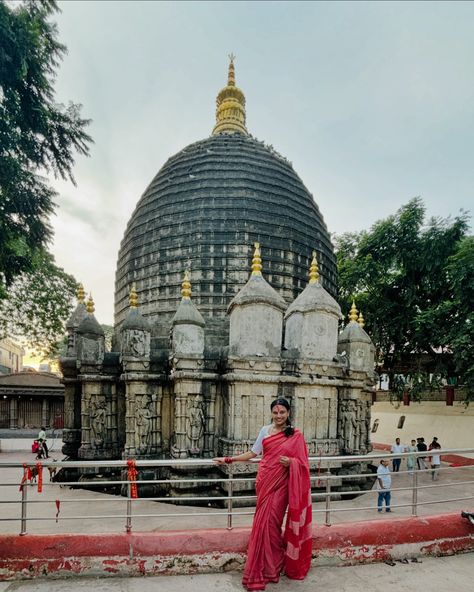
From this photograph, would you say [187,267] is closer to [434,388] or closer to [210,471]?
[210,471]

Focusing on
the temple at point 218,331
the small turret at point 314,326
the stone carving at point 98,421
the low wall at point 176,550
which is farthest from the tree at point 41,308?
the low wall at point 176,550

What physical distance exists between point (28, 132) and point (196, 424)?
7.15 metres

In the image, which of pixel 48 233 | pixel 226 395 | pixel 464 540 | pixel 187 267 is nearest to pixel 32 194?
pixel 48 233

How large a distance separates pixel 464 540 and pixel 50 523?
6031 millimetres

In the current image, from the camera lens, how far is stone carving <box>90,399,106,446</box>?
10328 mm

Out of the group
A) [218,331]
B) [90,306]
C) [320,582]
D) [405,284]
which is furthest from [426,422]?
[320,582]

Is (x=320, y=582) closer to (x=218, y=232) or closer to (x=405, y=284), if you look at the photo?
(x=218, y=232)

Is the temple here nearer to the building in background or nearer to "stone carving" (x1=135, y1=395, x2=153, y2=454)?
"stone carving" (x1=135, y1=395, x2=153, y2=454)

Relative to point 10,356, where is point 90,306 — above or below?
above

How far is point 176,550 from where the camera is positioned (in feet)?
12.1

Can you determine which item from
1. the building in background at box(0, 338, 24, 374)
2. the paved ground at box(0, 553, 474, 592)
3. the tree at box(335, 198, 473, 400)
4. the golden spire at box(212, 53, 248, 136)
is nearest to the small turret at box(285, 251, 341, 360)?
the paved ground at box(0, 553, 474, 592)

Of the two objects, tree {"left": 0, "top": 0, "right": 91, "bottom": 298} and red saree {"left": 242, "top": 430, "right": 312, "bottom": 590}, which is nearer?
red saree {"left": 242, "top": 430, "right": 312, "bottom": 590}

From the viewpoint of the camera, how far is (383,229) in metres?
19.3

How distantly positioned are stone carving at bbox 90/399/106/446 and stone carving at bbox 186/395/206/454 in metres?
3.06
